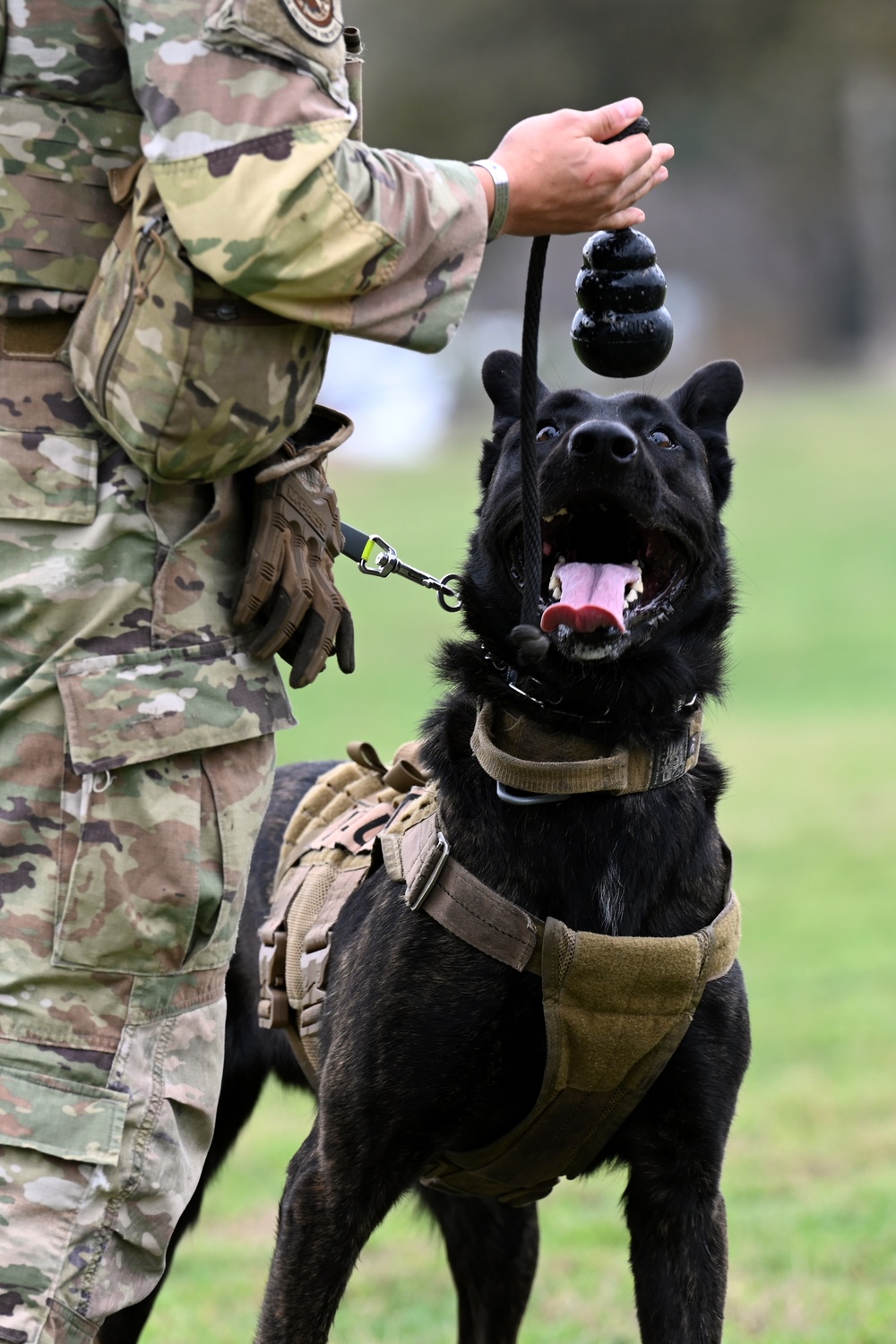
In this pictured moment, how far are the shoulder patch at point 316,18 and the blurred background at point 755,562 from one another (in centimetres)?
151

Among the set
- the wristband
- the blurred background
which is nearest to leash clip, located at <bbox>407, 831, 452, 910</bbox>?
the blurred background

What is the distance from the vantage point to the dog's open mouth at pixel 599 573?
2758 millimetres

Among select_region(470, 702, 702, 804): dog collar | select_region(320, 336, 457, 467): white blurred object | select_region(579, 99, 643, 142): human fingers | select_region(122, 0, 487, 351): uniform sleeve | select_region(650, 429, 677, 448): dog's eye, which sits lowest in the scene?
select_region(470, 702, 702, 804): dog collar

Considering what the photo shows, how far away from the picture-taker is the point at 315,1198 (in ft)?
9.20

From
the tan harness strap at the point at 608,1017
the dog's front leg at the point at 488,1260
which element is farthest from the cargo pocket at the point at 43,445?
the dog's front leg at the point at 488,1260

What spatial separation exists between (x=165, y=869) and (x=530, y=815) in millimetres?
799

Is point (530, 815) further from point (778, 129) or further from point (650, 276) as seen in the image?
point (778, 129)

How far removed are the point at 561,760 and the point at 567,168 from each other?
3.43 ft

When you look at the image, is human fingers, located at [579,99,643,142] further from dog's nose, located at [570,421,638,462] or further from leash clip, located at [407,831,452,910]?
leash clip, located at [407,831,452,910]

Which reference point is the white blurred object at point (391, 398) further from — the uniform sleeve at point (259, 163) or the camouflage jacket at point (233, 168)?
the uniform sleeve at point (259, 163)

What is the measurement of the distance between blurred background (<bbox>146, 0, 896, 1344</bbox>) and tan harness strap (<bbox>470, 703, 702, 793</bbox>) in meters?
0.27

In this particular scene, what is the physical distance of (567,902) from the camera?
9.18ft

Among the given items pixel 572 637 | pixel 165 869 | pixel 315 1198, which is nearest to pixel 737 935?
pixel 572 637

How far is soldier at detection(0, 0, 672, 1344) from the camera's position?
2.08 m
